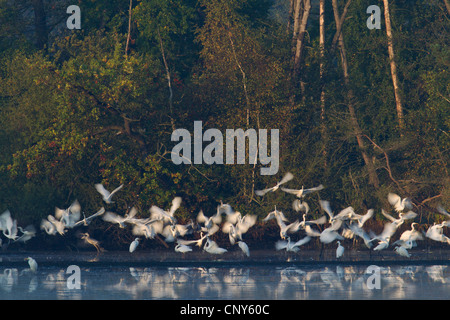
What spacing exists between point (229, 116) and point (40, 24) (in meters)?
10.7

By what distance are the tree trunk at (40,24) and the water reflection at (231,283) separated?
48.6 feet

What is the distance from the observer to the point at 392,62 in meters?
30.1

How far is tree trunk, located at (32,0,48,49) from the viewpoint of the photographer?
33375 millimetres

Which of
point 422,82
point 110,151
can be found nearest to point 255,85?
point 110,151

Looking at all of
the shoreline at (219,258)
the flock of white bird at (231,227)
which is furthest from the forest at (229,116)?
the flock of white bird at (231,227)

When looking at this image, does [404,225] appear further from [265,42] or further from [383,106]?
[265,42]

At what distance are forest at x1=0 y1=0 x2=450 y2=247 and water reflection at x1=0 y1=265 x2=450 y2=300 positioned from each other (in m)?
5.44

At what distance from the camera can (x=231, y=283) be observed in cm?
1859

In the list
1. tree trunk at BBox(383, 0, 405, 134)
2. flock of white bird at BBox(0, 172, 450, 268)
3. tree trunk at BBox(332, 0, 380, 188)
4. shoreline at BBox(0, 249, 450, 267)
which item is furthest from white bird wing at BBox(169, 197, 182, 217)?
tree trunk at BBox(383, 0, 405, 134)

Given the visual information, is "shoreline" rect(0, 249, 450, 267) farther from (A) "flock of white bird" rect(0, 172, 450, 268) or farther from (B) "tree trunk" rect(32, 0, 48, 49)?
(B) "tree trunk" rect(32, 0, 48, 49)

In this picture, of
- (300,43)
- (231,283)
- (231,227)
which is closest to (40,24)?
(300,43)

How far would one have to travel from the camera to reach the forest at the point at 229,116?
26.4m
